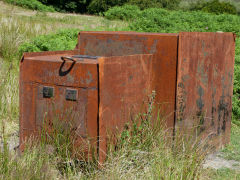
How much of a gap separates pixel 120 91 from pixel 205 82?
128cm

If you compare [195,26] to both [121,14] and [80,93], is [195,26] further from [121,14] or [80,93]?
[121,14]

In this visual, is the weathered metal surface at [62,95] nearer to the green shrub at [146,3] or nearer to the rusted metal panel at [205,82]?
the rusted metal panel at [205,82]

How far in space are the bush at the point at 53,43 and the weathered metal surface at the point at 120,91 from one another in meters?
3.22

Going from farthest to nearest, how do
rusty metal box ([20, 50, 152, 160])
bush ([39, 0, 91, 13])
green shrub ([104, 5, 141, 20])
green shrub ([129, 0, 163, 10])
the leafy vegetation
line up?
bush ([39, 0, 91, 13])
green shrub ([129, 0, 163, 10])
green shrub ([104, 5, 141, 20])
the leafy vegetation
rusty metal box ([20, 50, 152, 160])

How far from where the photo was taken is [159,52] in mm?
4332

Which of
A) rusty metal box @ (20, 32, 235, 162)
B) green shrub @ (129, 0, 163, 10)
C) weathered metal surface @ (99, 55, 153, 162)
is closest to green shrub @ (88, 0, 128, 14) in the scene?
green shrub @ (129, 0, 163, 10)

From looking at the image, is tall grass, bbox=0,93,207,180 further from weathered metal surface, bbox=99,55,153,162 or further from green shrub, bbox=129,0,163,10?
green shrub, bbox=129,0,163,10

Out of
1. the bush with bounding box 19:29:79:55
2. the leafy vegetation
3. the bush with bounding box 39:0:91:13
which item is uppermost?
the bush with bounding box 39:0:91:13

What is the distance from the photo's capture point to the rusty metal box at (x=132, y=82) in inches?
140

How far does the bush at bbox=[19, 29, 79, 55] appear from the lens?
7.19m

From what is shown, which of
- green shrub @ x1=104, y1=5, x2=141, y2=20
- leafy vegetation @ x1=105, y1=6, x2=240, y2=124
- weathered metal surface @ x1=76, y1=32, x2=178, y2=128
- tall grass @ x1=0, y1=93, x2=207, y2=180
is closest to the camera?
tall grass @ x1=0, y1=93, x2=207, y2=180

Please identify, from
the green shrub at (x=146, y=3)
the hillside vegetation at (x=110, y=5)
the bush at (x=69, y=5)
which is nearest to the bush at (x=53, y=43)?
the hillside vegetation at (x=110, y=5)

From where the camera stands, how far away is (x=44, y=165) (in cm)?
333

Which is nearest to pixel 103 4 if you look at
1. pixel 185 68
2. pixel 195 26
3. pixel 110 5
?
pixel 110 5
